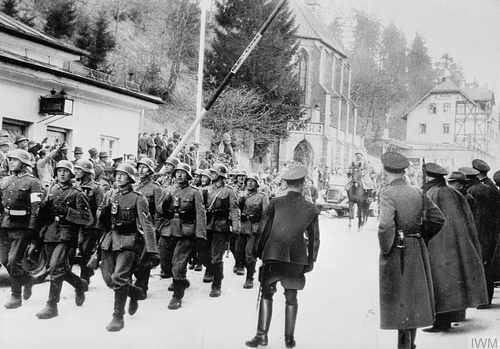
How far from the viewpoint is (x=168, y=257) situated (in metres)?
7.04

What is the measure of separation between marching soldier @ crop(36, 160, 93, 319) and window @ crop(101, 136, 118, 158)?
23.8 feet

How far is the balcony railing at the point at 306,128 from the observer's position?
12.5m

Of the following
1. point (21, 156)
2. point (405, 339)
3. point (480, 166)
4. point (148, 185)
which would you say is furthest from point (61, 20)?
point (405, 339)

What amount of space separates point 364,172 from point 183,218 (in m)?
6.78

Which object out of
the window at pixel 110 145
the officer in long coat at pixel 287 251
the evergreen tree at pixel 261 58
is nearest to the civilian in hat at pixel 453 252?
the officer in long coat at pixel 287 251

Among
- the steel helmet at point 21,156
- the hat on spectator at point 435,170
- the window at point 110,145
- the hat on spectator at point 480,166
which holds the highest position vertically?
the window at point 110,145

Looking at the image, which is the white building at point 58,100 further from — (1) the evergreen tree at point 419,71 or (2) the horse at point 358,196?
(1) the evergreen tree at point 419,71

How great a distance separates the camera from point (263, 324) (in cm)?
486

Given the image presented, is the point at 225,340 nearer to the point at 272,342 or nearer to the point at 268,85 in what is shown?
the point at 272,342

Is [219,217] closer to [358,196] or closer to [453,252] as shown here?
[453,252]

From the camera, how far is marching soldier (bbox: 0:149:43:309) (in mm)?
5797

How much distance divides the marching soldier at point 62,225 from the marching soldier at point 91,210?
0.76 meters

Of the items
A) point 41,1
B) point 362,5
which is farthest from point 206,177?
point 41,1

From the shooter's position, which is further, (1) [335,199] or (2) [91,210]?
(1) [335,199]
